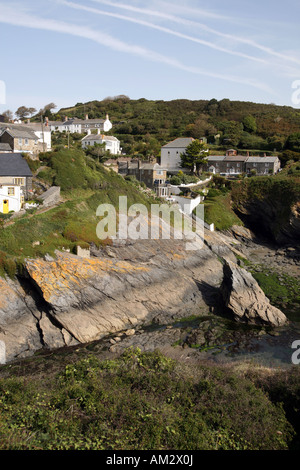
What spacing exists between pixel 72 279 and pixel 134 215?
1675cm

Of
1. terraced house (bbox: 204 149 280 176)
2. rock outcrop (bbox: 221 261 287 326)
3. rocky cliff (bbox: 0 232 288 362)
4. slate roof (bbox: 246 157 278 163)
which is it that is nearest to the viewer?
rocky cliff (bbox: 0 232 288 362)

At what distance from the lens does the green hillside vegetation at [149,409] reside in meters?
14.6

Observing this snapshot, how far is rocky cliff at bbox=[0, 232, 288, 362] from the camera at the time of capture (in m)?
29.0

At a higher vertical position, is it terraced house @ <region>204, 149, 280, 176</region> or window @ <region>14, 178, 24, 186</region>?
terraced house @ <region>204, 149, 280, 176</region>

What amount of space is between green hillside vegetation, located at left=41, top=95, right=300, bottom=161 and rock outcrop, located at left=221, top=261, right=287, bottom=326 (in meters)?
57.8

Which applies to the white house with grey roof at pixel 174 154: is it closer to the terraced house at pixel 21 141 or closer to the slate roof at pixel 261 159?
the slate roof at pixel 261 159

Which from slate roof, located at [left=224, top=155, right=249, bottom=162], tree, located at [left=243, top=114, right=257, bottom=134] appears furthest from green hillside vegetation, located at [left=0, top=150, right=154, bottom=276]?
tree, located at [left=243, top=114, right=257, bottom=134]

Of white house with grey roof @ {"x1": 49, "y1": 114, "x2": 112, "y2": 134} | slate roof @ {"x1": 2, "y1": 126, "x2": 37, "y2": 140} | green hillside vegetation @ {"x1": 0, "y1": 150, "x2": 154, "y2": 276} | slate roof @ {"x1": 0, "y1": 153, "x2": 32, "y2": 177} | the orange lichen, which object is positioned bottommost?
the orange lichen

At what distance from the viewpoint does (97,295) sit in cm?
3212

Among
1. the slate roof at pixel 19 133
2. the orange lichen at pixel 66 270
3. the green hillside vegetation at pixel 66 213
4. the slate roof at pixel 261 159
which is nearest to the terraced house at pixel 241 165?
the slate roof at pixel 261 159

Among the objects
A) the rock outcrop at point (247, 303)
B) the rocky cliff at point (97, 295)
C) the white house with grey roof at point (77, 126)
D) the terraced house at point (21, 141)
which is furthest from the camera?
the white house with grey roof at point (77, 126)

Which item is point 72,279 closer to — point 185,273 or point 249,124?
point 185,273

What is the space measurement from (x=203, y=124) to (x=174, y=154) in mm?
37211

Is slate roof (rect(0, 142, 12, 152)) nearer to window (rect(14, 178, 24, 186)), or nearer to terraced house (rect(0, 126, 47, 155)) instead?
terraced house (rect(0, 126, 47, 155))
